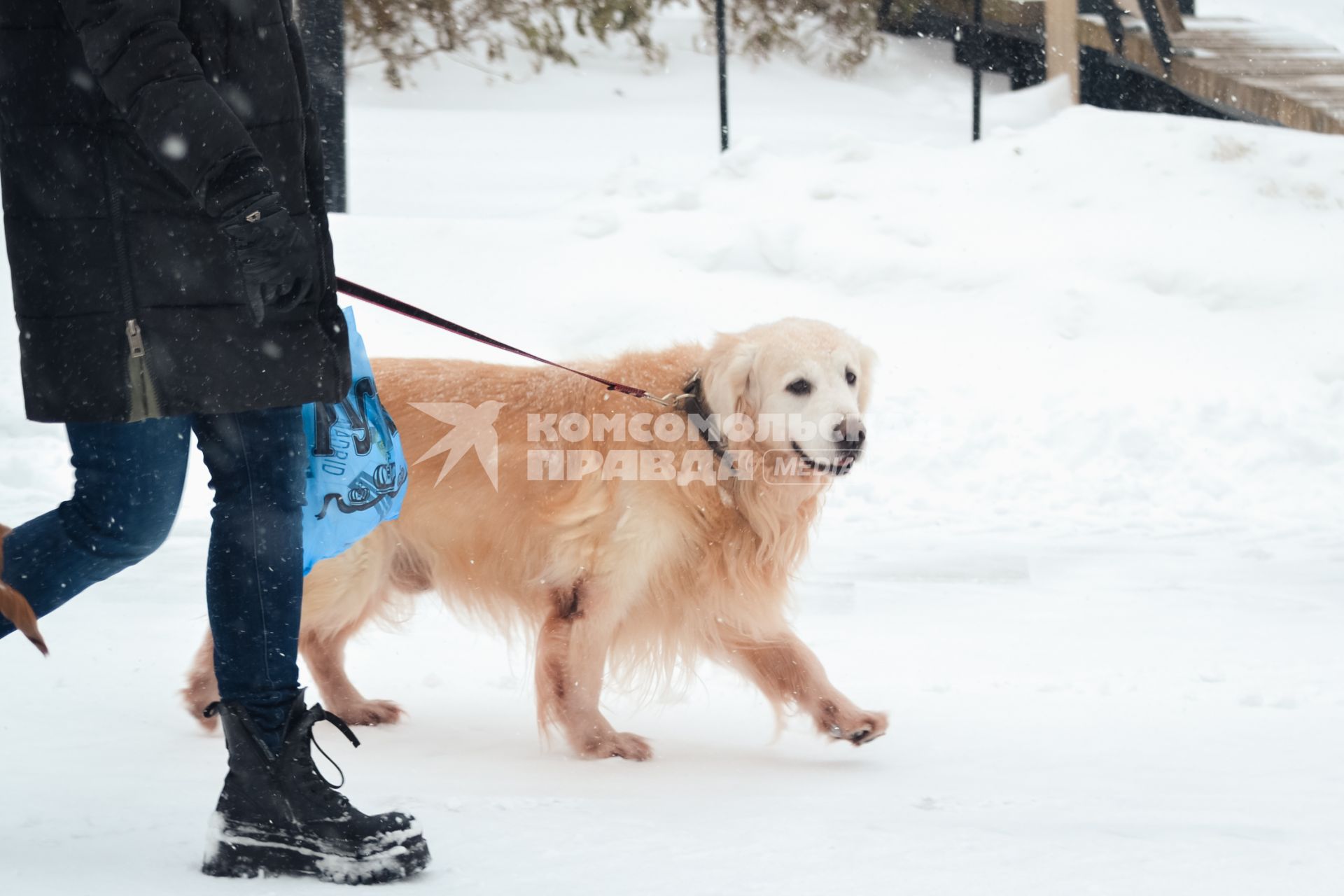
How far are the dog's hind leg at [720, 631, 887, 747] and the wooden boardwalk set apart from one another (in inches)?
250

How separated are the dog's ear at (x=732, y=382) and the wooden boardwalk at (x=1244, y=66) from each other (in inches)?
246

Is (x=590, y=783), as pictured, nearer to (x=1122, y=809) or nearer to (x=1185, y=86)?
(x=1122, y=809)

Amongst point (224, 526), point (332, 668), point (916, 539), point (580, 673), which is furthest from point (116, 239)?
point (916, 539)

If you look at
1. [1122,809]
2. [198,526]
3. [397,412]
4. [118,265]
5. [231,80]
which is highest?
[231,80]

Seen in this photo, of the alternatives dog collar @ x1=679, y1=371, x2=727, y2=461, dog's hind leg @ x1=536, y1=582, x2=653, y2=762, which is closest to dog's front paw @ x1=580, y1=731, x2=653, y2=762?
dog's hind leg @ x1=536, y1=582, x2=653, y2=762

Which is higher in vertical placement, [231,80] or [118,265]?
[231,80]

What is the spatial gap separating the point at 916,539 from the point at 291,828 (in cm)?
308

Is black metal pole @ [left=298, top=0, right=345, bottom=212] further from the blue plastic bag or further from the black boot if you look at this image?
the black boot

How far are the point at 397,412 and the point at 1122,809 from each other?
5.92ft

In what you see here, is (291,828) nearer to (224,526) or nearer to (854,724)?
(224,526)

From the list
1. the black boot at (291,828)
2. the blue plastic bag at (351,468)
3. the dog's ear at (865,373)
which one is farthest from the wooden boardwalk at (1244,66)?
the black boot at (291,828)

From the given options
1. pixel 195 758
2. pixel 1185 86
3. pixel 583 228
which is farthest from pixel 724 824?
pixel 1185 86

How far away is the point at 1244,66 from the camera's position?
8812 millimetres

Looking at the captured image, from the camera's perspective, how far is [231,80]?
1.90 meters
